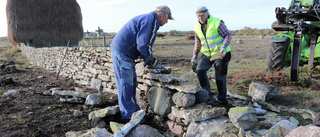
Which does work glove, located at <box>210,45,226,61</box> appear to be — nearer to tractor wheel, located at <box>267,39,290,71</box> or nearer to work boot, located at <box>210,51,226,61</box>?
work boot, located at <box>210,51,226,61</box>

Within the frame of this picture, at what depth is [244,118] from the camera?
8.66ft

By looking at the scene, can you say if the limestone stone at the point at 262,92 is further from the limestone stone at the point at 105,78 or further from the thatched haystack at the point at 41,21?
the thatched haystack at the point at 41,21

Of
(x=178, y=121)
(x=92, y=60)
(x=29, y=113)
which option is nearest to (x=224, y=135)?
(x=178, y=121)

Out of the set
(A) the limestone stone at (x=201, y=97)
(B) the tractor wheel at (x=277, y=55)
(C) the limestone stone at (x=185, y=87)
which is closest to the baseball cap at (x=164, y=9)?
(C) the limestone stone at (x=185, y=87)

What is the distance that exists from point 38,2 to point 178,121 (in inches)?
828

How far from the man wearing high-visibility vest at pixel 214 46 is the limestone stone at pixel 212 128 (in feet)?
3.77

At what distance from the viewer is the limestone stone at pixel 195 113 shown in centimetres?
292

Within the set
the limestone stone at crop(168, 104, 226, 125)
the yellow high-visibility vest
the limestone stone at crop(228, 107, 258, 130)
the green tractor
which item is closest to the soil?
the limestone stone at crop(168, 104, 226, 125)

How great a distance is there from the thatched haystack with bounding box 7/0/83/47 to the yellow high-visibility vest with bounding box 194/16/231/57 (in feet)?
61.7

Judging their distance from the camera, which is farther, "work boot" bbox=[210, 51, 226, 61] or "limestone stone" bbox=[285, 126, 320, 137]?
"work boot" bbox=[210, 51, 226, 61]

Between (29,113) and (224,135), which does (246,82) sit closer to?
(224,135)

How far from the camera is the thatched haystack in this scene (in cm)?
1922

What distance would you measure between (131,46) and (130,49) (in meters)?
0.07

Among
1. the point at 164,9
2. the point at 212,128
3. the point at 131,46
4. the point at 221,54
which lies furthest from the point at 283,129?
the point at 131,46
